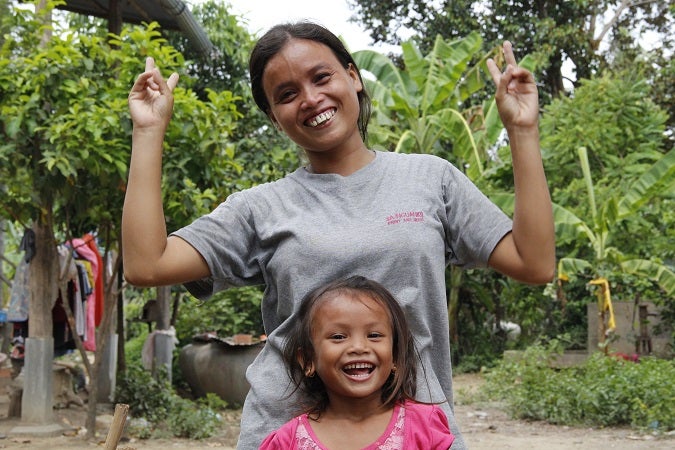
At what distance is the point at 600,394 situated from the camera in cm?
823

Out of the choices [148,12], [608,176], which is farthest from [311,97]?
[608,176]

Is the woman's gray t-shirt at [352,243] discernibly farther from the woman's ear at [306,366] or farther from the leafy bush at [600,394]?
the leafy bush at [600,394]

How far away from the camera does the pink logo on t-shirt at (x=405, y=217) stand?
71.3 inches

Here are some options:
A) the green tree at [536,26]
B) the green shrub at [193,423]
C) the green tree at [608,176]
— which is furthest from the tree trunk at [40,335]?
the green tree at [536,26]

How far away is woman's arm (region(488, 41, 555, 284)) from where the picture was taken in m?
1.80

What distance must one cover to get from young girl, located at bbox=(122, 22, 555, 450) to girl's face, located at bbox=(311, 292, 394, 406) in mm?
69

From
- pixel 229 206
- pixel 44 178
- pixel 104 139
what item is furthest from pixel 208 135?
pixel 229 206

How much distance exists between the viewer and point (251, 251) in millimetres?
1985

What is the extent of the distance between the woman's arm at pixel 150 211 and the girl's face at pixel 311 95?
0.23 meters

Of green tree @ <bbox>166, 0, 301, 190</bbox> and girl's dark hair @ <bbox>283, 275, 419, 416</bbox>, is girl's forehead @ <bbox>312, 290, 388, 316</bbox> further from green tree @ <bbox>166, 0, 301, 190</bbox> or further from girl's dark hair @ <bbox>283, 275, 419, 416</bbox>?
green tree @ <bbox>166, 0, 301, 190</bbox>

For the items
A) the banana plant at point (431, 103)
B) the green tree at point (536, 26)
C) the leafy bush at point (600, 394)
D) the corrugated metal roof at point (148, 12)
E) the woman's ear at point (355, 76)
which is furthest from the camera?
the green tree at point (536, 26)

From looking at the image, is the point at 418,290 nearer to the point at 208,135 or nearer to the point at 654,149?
the point at 208,135

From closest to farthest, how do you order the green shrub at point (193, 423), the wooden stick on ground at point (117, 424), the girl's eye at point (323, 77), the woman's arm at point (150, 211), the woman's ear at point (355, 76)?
the woman's arm at point (150, 211) < the girl's eye at point (323, 77) < the woman's ear at point (355, 76) < the wooden stick on ground at point (117, 424) < the green shrub at point (193, 423)

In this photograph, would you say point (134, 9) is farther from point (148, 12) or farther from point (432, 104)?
point (432, 104)
